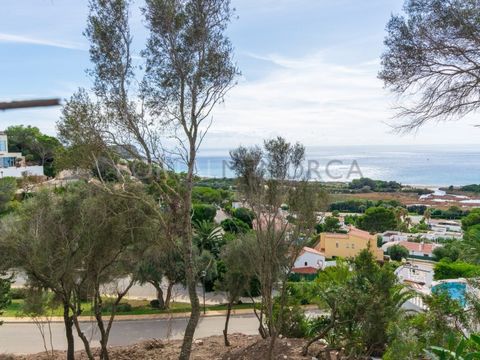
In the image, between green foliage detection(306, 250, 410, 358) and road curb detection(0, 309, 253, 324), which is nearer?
green foliage detection(306, 250, 410, 358)

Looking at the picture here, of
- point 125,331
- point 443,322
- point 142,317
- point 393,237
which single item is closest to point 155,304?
point 142,317

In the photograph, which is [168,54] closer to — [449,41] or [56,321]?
[449,41]

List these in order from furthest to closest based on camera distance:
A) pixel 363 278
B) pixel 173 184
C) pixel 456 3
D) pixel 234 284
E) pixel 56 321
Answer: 1. pixel 56 321
2. pixel 234 284
3. pixel 173 184
4. pixel 363 278
5. pixel 456 3

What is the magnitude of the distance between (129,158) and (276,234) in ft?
10.7

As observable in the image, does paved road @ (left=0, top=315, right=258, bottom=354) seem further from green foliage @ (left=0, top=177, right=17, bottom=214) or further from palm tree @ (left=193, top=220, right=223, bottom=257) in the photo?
green foliage @ (left=0, top=177, right=17, bottom=214)

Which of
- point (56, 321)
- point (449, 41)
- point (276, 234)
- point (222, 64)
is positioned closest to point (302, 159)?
point (276, 234)

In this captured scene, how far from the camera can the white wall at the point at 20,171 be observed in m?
41.5

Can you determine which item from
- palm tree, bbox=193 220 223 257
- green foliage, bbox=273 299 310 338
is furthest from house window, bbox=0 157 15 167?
green foliage, bbox=273 299 310 338

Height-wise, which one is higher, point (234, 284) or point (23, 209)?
point (23, 209)

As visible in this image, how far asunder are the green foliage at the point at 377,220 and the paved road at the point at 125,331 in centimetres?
4108

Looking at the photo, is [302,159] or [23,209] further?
[23,209]

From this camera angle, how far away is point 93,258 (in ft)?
28.6

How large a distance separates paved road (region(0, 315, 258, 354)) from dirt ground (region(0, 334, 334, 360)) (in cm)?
185

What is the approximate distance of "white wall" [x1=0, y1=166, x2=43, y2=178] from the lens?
41.5 m
